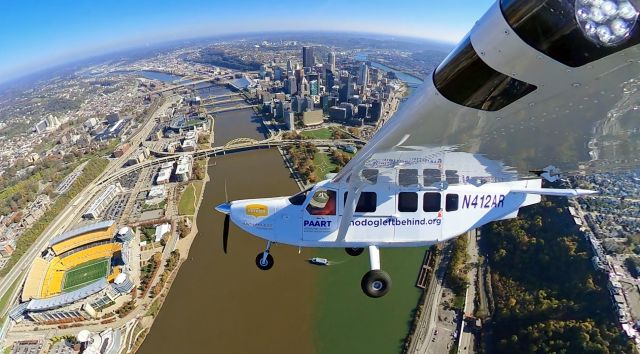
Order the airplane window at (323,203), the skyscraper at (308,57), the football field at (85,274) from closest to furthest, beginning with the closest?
the airplane window at (323,203) → the football field at (85,274) → the skyscraper at (308,57)

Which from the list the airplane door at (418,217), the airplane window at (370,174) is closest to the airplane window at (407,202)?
the airplane door at (418,217)

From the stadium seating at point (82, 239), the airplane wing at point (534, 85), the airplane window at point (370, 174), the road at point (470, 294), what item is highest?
the airplane wing at point (534, 85)

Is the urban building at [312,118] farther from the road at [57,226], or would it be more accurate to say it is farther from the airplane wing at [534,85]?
the airplane wing at [534,85]

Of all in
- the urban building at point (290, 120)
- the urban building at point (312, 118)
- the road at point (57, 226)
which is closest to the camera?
the road at point (57, 226)

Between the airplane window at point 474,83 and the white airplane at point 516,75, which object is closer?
the white airplane at point 516,75

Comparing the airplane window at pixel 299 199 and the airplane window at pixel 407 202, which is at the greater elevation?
the airplane window at pixel 299 199

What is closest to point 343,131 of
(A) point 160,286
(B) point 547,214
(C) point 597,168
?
(B) point 547,214

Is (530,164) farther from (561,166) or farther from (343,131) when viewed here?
(343,131)

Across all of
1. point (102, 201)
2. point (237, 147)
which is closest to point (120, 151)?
point (102, 201)
